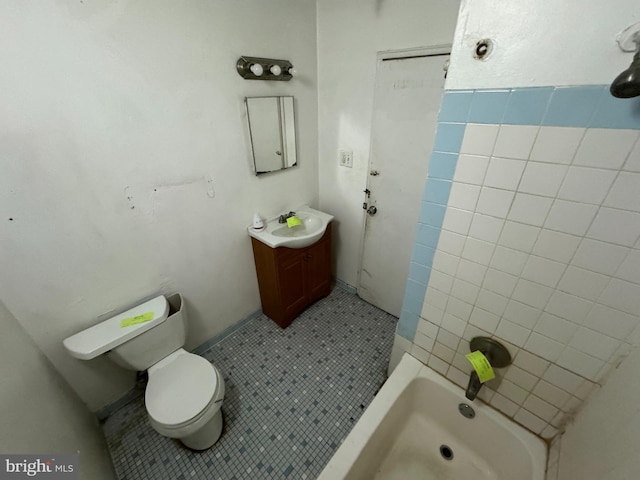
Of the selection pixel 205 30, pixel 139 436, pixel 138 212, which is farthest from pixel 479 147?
pixel 139 436

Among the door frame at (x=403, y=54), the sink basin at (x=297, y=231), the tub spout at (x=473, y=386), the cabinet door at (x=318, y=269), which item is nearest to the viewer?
the tub spout at (x=473, y=386)

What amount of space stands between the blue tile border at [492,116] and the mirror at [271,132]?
3.67 feet

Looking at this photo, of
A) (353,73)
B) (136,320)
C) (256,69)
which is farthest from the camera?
(353,73)

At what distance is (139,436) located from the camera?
4.65ft

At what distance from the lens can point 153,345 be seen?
1.34 m

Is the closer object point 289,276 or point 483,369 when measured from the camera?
point 483,369

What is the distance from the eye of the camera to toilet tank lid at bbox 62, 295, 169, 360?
1.15 metres

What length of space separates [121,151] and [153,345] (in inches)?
38.4

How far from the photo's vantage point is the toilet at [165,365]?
1.16 m

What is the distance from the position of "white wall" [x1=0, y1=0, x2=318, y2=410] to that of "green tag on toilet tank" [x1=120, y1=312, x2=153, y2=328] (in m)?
0.14

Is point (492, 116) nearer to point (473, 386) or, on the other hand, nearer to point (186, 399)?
point (473, 386)

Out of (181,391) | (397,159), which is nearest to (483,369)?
(397,159)

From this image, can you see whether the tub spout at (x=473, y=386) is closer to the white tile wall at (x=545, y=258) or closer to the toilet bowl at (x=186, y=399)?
the white tile wall at (x=545, y=258)

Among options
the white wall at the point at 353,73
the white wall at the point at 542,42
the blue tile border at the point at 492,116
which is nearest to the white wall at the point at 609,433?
the blue tile border at the point at 492,116
